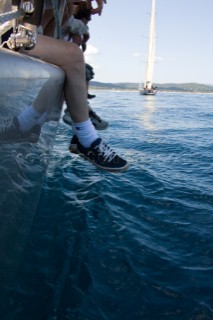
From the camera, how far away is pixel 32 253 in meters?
2.13

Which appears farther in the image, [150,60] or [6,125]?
[150,60]

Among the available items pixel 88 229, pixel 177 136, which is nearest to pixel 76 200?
pixel 88 229

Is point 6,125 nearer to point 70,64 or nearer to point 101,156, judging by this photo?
point 70,64

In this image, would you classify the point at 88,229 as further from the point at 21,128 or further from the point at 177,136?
the point at 177,136

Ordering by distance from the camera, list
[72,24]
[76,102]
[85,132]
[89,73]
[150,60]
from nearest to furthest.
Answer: [76,102], [85,132], [72,24], [89,73], [150,60]

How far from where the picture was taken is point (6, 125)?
1.07 meters

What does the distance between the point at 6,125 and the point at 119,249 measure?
1455 mm

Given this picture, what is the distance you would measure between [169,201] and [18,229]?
192 cm

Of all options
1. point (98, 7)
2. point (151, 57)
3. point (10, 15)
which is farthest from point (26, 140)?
point (151, 57)

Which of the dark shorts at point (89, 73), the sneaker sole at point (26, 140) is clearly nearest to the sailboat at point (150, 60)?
the dark shorts at point (89, 73)

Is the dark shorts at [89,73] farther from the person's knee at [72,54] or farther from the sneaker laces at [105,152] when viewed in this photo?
the person's knee at [72,54]

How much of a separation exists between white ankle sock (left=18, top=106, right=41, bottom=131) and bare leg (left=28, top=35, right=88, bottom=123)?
1.36 feet

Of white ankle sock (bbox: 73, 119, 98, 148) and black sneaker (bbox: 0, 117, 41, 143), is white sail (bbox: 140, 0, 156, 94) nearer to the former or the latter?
white ankle sock (bbox: 73, 119, 98, 148)

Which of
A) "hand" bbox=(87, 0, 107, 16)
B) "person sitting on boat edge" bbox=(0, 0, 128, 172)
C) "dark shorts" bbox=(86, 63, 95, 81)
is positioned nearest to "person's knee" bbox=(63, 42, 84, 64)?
"person sitting on boat edge" bbox=(0, 0, 128, 172)
